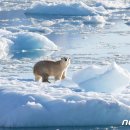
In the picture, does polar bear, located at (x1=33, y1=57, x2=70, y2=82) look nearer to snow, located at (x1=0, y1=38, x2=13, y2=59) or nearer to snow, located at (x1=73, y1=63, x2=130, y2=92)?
snow, located at (x1=73, y1=63, x2=130, y2=92)

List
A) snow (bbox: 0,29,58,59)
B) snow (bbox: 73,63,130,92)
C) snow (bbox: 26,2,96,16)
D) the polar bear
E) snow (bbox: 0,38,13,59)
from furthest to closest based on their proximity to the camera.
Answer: snow (bbox: 26,2,96,16), snow (bbox: 0,29,58,59), snow (bbox: 0,38,13,59), the polar bear, snow (bbox: 73,63,130,92)

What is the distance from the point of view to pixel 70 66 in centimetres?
990

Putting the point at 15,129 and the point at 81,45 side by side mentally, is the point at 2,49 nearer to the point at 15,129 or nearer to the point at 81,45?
the point at 81,45

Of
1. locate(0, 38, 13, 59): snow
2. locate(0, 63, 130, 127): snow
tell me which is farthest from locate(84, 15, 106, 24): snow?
locate(0, 63, 130, 127): snow

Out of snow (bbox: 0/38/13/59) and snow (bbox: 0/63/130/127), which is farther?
snow (bbox: 0/38/13/59)

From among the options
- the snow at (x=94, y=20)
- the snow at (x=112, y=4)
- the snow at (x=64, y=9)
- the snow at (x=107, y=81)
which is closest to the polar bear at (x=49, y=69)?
the snow at (x=107, y=81)

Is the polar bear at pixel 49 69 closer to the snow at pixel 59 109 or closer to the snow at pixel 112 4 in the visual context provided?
the snow at pixel 59 109

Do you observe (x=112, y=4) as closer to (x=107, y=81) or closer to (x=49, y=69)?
(x=49, y=69)

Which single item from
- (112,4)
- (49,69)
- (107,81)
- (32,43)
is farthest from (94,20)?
(107,81)

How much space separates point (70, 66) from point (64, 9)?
11.1m

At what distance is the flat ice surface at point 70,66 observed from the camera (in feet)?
18.7

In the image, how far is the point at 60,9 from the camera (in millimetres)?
20953

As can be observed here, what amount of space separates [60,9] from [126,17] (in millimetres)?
2726

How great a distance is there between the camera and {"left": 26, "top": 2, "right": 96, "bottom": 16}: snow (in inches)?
802
